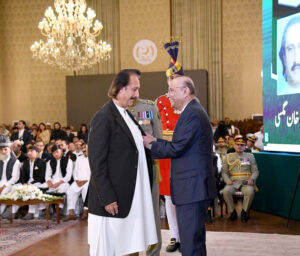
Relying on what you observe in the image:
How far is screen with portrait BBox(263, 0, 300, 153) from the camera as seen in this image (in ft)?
→ 22.0

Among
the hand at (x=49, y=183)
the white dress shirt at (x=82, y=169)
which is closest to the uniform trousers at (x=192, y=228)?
the white dress shirt at (x=82, y=169)

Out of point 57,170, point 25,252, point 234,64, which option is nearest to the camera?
point 25,252

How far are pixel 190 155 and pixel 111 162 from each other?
0.57 meters

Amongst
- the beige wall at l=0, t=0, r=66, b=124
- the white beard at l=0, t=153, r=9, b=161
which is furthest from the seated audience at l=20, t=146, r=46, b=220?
the beige wall at l=0, t=0, r=66, b=124

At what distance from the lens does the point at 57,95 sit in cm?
1766

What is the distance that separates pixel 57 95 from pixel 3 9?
381cm

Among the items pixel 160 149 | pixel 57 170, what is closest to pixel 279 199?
pixel 57 170

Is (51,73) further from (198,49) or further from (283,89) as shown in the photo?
(283,89)

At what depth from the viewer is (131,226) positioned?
3.13 meters

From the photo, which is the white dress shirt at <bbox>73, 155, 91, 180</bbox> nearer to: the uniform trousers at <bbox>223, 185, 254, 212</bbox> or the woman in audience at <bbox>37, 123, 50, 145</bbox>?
the uniform trousers at <bbox>223, 185, 254, 212</bbox>

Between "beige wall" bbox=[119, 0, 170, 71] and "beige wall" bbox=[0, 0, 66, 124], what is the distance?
8.69 ft

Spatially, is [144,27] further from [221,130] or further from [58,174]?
[58,174]

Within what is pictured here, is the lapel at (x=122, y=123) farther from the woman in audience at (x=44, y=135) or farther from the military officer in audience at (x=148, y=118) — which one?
the woman in audience at (x=44, y=135)

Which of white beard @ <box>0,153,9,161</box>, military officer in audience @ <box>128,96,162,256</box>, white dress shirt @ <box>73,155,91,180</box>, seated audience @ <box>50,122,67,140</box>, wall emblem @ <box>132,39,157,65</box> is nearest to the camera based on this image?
military officer in audience @ <box>128,96,162,256</box>
